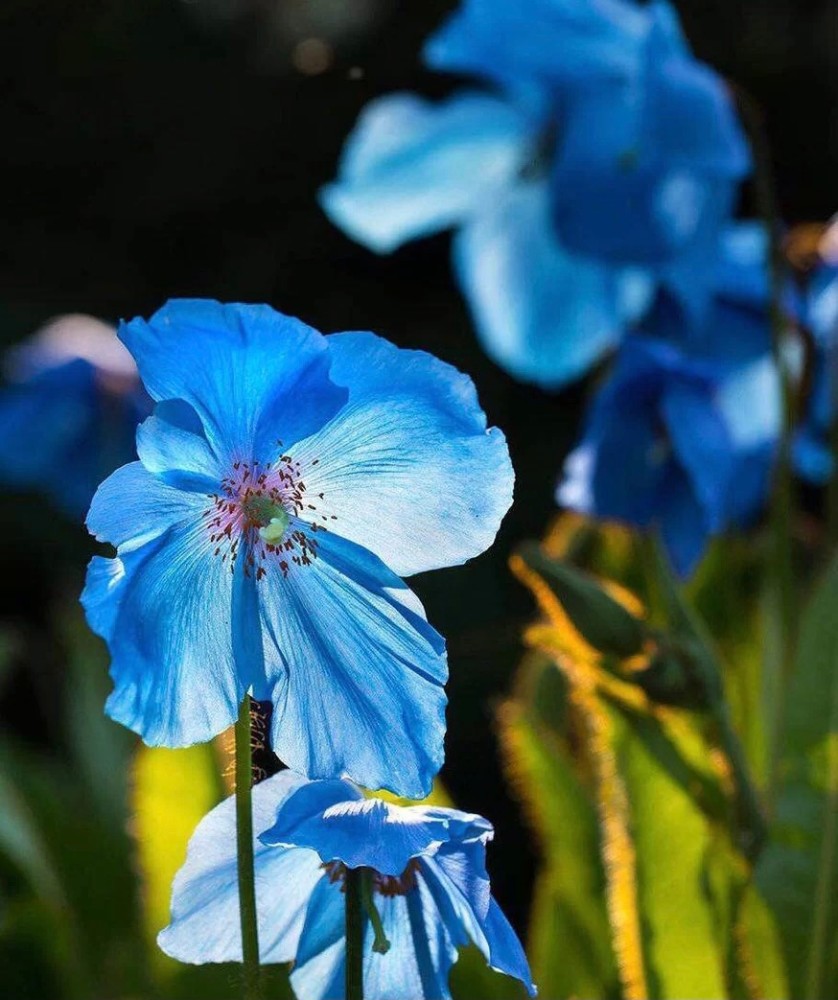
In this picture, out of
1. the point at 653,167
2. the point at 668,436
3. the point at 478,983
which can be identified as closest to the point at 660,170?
the point at 653,167

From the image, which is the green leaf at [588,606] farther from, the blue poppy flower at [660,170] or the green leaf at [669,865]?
the blue poppy flower at [660,170]

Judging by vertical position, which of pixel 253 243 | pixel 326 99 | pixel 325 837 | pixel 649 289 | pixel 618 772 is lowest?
pixel 253 243

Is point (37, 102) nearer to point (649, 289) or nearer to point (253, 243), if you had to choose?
point (253, 243)

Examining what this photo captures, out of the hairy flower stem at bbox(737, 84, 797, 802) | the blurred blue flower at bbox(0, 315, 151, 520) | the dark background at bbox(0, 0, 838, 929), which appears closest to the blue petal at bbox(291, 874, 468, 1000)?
the hairy flower stem at bbox(737, 84, 797, 802)

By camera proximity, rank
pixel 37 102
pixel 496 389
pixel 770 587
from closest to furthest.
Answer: pixel 770 587 → pixel 496 389 → pixel 37 102

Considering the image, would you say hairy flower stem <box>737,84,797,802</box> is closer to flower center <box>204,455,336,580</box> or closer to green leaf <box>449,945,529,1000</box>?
green leaf <box>449,945,529,1000</box>

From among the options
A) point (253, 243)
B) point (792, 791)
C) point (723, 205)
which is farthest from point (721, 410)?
point (253, 243)

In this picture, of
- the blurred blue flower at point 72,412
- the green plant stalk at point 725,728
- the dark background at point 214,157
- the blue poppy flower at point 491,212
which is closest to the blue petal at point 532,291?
the blue poppy flower at point 491,212
